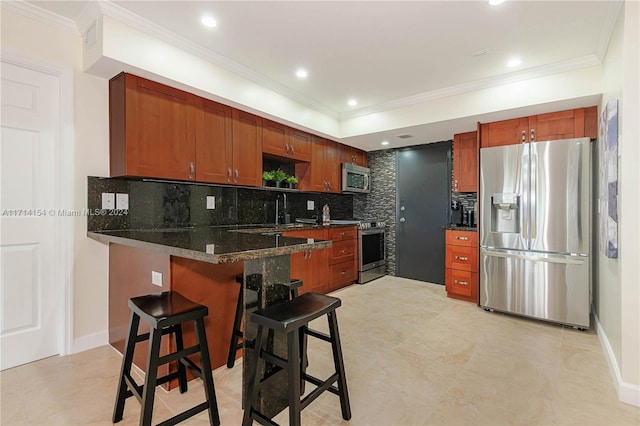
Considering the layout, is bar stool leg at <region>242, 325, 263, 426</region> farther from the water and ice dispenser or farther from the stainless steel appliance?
the stainless steel appliance

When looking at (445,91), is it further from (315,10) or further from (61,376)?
(61,376)

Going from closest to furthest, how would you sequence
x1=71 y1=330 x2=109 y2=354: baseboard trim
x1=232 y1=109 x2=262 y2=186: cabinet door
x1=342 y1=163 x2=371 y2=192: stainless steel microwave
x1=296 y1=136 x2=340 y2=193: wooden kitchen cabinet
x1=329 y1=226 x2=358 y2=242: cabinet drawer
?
x1=71 y1=330 x2=109 y2=354: baseboard trim, x1=232 y1=109 x2=262 y2=186: cabinet door, x1=329 y1=226 x2=358 y2=242: cabinet drawer, x1=296 y1=136 x2=340 y2=193: wooden kitchen cabinet, x1=342 y1=163 x2=371 y2=192: stainless steel microwave

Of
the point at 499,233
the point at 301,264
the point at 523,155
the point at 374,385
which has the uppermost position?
the point at 523,155

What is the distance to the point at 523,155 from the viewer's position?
3131 millimetres

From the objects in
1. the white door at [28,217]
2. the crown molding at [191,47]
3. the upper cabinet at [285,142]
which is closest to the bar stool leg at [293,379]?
the white door at [28,217]

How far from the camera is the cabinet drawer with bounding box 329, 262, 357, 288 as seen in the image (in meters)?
4.12

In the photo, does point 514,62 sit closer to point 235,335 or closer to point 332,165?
point 332,165

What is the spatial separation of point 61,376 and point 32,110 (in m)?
1.88

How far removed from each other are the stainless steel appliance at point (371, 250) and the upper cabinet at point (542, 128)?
192cm

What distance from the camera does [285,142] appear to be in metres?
3.78

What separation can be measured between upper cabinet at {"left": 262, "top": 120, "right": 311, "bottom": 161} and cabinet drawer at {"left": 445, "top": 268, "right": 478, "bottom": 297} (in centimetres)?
243

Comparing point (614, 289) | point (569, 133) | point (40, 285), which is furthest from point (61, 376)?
point (569, 133)

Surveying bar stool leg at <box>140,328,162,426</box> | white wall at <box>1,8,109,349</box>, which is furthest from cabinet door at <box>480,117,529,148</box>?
white wall at <box>1,8,109,349</box>

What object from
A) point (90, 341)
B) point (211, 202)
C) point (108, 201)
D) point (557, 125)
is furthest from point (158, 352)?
point (557, 125)
